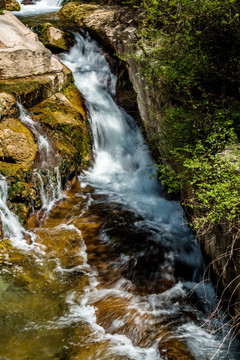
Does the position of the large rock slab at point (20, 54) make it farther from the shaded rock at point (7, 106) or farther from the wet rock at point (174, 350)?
the wet rock at point (174, 350)

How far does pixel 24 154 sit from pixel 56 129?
1519 mm

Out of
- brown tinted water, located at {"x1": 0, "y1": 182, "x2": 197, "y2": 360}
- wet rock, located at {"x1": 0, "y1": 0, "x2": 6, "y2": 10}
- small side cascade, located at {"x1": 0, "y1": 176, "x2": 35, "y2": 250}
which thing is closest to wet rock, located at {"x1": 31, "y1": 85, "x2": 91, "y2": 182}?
small side cascade, located at {"x1": 0, "y1": 176, "x2": 35, "y2": 250}

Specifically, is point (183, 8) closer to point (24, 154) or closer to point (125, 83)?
point (24, 154)

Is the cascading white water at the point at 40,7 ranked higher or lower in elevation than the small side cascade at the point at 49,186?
higher

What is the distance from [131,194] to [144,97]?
282cm

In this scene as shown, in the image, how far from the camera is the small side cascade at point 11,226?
5688 mm

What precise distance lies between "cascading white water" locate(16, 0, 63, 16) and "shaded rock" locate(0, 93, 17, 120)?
39.6 feet

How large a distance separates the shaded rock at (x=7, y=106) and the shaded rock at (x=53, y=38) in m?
5.60

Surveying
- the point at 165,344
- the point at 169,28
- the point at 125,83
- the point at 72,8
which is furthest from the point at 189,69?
the point at 72,8

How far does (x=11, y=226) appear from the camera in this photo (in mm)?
5840

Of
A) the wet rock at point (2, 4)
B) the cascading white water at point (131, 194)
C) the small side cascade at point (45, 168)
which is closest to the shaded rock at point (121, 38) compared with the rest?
the cascading white water at point (131, 194)

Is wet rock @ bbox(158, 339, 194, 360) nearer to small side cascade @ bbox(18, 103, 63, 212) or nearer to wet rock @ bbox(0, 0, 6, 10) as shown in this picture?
small side cascade @ bbox(18, 103, 63, 212)

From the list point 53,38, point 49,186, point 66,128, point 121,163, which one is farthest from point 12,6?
point 49,186

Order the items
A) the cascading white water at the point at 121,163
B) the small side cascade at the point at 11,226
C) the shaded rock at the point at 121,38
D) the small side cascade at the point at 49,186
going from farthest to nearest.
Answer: the shaded rock at the point at 121,38, the small side cascade at the point at 49,186, the cascading white water at the point at 121,163, the small side cascade at the point at 11,226
